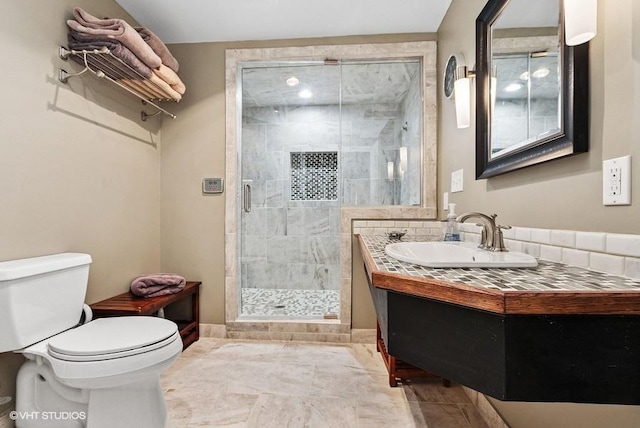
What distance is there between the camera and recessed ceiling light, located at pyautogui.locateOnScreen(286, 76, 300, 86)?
Result: 2.80m

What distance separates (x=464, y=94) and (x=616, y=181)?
106 centimetres

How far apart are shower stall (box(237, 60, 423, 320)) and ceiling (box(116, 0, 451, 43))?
0.25m

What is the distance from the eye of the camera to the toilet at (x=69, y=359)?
3.94ft

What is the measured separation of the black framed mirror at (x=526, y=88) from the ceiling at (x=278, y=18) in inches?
30.6

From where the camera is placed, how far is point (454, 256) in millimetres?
1233

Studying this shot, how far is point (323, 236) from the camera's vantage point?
3.17 m

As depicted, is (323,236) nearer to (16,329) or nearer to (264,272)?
(264,272)

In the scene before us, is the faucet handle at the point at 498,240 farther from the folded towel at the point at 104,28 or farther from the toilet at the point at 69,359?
the folded towel at the point at 104,28

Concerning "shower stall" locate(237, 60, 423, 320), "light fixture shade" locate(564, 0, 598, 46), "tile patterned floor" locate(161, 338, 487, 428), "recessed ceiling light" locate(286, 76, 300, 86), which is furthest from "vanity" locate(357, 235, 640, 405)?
"recessed ceiling light" locate(286, 76, 300, 86)

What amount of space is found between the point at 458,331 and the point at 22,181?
1884mm

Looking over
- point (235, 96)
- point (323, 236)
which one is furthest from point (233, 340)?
point (235, 96)

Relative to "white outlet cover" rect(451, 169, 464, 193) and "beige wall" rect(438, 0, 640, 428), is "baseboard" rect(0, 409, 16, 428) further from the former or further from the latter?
"white outlet cover" rect(451, 169, 464, 193)

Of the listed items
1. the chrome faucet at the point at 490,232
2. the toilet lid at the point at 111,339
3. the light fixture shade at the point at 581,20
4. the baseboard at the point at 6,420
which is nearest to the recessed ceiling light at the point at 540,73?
the light fixture shade at the point at 581,20

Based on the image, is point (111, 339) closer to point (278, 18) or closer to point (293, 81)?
point (278, 18)
